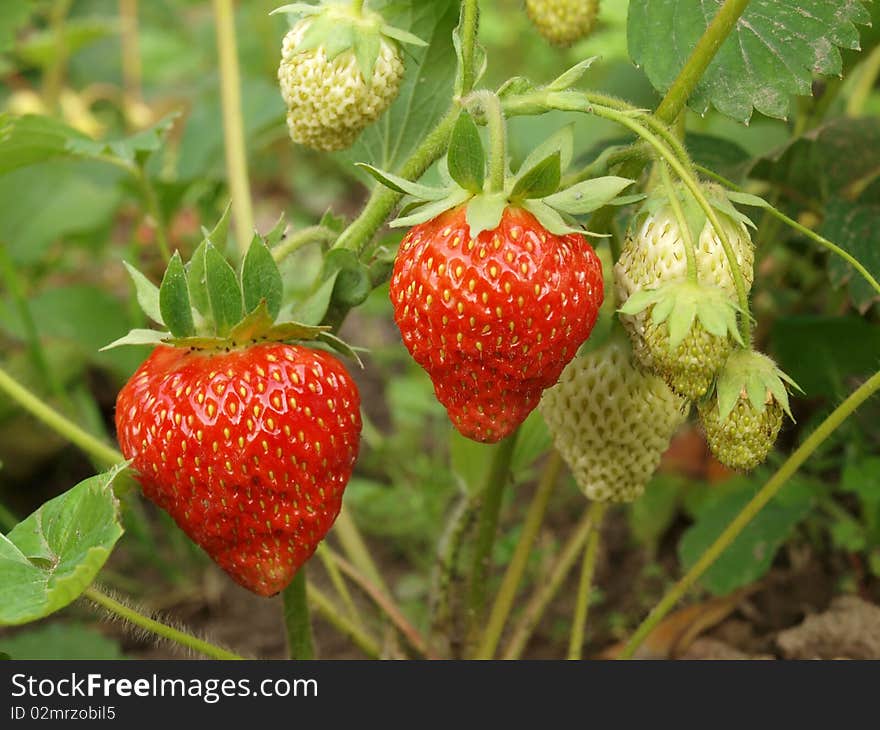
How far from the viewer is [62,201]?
78.0 inches

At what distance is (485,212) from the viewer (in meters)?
0.85

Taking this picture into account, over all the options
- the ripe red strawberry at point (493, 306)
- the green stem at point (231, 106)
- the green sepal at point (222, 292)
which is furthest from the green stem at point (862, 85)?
the green sepal at point (222, 292)

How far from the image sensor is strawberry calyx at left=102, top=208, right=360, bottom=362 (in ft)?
3.15

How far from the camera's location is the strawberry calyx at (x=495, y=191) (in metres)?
0.86

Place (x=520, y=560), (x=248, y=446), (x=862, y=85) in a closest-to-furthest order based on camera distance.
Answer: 1. (x=248, y=446)
2. (x=520, y=560)
3. (x=862, y=85)

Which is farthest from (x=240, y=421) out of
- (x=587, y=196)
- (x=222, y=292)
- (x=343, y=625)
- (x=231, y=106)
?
(x=231, y=106)

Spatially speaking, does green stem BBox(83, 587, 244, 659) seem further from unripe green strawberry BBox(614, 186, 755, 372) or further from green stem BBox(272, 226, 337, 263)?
unripe green strawberry BBox(614, 186, 755, 372)

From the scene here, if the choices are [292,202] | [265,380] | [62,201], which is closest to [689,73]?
[265,380]

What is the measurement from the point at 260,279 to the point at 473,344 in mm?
229

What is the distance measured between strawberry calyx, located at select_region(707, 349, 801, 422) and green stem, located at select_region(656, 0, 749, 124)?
0.23 m

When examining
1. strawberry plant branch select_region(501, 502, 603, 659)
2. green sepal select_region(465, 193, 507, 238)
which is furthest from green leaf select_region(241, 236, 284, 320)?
strawberry plant branch select_region(501, 502, 603, 659)

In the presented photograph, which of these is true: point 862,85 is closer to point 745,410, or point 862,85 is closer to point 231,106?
point 231,106

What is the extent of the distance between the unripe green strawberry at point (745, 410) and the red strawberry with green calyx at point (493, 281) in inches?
4.8

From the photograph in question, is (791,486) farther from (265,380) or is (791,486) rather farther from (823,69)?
(265,380)
